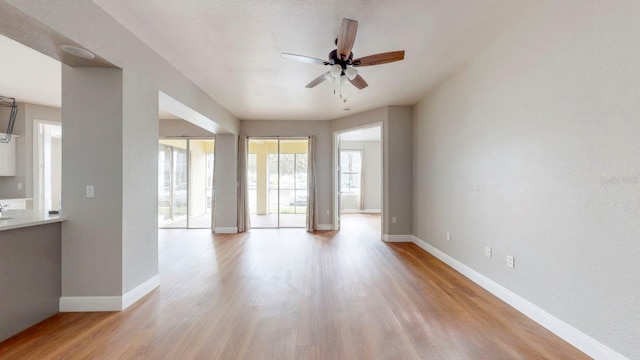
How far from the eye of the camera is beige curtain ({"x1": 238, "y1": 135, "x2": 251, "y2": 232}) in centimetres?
666

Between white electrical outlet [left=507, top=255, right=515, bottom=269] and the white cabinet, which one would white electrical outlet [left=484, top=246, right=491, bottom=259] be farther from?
the white cabinet

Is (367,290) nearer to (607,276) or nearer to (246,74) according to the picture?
(607,276)

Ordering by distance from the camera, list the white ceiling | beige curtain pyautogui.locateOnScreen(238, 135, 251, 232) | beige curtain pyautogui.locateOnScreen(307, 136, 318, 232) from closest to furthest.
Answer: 1. the white ceiling
2. beige curtain pyautogui.locateOnScreen(238, 135, 251, 232)
3. beige curtain pyautogui.locateOnScreen(307, 136, 318, 232)

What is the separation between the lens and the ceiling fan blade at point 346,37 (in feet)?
7.08

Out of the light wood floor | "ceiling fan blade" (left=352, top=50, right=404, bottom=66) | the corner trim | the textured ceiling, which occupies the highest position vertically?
the textured ceiling

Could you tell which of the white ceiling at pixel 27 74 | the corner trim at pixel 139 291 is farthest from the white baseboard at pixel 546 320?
the white ceiling at pixel 27 74

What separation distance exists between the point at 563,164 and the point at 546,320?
4.38ft

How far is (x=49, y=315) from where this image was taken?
2541mm

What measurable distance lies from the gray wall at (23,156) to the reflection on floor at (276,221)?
4.63m

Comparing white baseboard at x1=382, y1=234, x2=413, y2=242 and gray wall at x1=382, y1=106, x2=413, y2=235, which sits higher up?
gray wall at x1=382, y1=106, x2=413, y2=235

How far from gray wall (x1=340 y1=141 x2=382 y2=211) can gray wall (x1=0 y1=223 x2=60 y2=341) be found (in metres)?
8.70

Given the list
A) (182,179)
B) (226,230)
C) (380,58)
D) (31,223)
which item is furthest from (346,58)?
(182,179)

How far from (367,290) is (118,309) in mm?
2562

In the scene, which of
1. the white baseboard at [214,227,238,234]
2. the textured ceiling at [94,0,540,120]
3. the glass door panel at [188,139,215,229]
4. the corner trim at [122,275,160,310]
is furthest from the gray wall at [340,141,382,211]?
the corner trim at [122,275,160,310]
